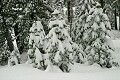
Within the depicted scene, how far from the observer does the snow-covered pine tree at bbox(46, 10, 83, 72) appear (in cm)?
1138

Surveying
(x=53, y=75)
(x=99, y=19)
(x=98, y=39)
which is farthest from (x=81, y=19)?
(x=53, y=75)

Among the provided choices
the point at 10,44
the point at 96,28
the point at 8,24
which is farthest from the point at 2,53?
the point at 96,28

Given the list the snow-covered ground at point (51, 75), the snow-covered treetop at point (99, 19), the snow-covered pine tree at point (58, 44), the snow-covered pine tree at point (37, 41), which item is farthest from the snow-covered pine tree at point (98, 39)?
the snow-covered ground at point (51, 75)

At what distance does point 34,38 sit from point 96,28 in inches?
196

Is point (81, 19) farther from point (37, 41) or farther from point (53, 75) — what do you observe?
point (53, 75)

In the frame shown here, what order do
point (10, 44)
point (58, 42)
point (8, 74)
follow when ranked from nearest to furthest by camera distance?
point (8, 74) → point (58, 42) → point (10, 44)

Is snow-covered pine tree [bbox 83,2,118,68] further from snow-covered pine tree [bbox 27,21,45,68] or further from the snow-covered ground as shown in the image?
the snow-covered ground

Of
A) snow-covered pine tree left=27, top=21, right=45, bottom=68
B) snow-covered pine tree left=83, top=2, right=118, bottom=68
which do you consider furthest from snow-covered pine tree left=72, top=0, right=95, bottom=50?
snow-covered pine tree left=27, top=21, right=45, bottom=68

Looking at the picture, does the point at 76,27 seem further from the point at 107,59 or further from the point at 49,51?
the point at 49,51

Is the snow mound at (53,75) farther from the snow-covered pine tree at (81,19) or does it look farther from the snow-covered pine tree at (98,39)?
the snow-covered pine tree at (81,19)

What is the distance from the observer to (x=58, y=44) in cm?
1151

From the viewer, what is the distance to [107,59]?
15.1m

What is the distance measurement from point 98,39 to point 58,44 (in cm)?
449

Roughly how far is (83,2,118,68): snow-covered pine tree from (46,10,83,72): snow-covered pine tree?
3602mm
